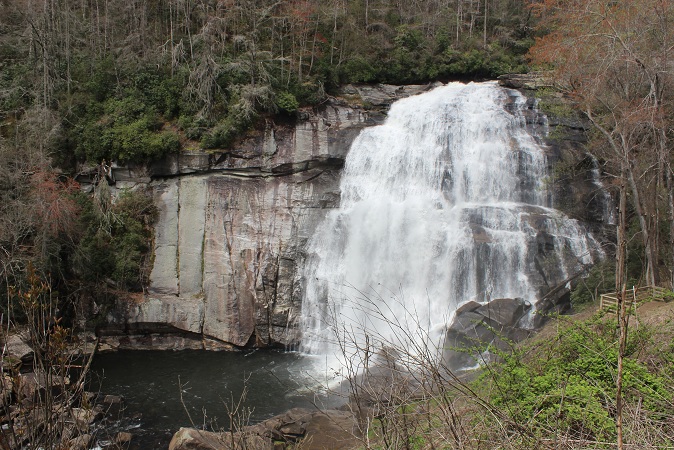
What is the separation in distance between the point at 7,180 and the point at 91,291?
4332 millimetres

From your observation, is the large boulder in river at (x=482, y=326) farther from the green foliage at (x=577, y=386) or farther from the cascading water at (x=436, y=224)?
the green foliage at (x=577, y=386)

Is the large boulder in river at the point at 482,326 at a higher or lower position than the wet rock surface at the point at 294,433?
higher

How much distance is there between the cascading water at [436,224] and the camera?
14023mm

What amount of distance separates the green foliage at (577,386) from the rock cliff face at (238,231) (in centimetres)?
1119

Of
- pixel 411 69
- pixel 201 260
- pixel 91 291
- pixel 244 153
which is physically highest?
pixel 411 69

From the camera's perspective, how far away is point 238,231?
1667 cm

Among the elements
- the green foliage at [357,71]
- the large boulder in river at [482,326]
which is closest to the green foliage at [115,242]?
the green foliage at [357,71]

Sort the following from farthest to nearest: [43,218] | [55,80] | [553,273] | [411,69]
→ 1. [411,69]
2. [55,80]
3. [43,218]
4. [553,273]

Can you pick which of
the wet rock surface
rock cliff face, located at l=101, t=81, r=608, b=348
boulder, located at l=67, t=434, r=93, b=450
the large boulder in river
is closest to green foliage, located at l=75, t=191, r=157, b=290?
rock cliff face, located at l=101, t=81, r=608, b=348

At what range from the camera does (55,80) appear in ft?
62.8

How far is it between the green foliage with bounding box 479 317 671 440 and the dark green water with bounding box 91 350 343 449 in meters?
5.37

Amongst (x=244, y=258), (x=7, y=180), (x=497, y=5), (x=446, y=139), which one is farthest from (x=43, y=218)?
(x=497, y=5)

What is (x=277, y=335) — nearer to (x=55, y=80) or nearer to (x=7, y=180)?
(x=7, y=180)

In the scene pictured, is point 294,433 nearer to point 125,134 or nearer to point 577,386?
point 577,386
